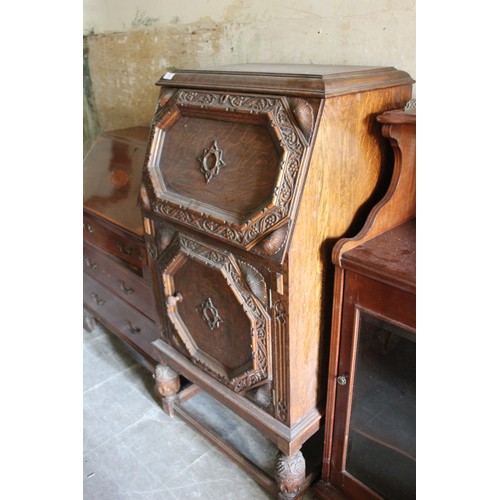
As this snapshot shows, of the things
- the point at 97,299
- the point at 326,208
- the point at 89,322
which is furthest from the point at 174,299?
the point at 89,322

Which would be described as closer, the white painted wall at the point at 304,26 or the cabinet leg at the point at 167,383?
the white painted wall at the point at 304,26

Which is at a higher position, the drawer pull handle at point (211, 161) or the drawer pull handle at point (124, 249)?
the drawer pull handle at point (211, 161)

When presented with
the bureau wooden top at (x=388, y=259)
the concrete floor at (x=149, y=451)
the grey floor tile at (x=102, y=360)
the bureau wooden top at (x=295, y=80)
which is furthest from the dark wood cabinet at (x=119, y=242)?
the bureau wooden top at (x=388, y=259)

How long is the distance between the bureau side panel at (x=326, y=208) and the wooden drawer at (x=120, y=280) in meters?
0.77

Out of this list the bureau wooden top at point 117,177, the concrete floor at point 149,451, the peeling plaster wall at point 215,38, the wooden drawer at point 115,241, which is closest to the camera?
the peeling plaster wall at point 215,38

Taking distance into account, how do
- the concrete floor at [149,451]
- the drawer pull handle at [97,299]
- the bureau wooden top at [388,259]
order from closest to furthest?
the bureau wooden top at [388,259] → the concrete floor at [149,451] → the drawer pull handle at [97,299]

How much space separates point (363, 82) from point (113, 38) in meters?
1.95

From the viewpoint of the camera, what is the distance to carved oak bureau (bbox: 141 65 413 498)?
1130 mm

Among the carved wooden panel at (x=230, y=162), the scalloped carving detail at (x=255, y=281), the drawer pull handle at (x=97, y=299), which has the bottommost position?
the drawer pull handle at (x=97, y=299)

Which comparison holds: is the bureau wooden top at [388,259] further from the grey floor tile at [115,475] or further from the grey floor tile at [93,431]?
the grey floor tile at [93,431]

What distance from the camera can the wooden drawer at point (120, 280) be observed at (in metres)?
1.99
